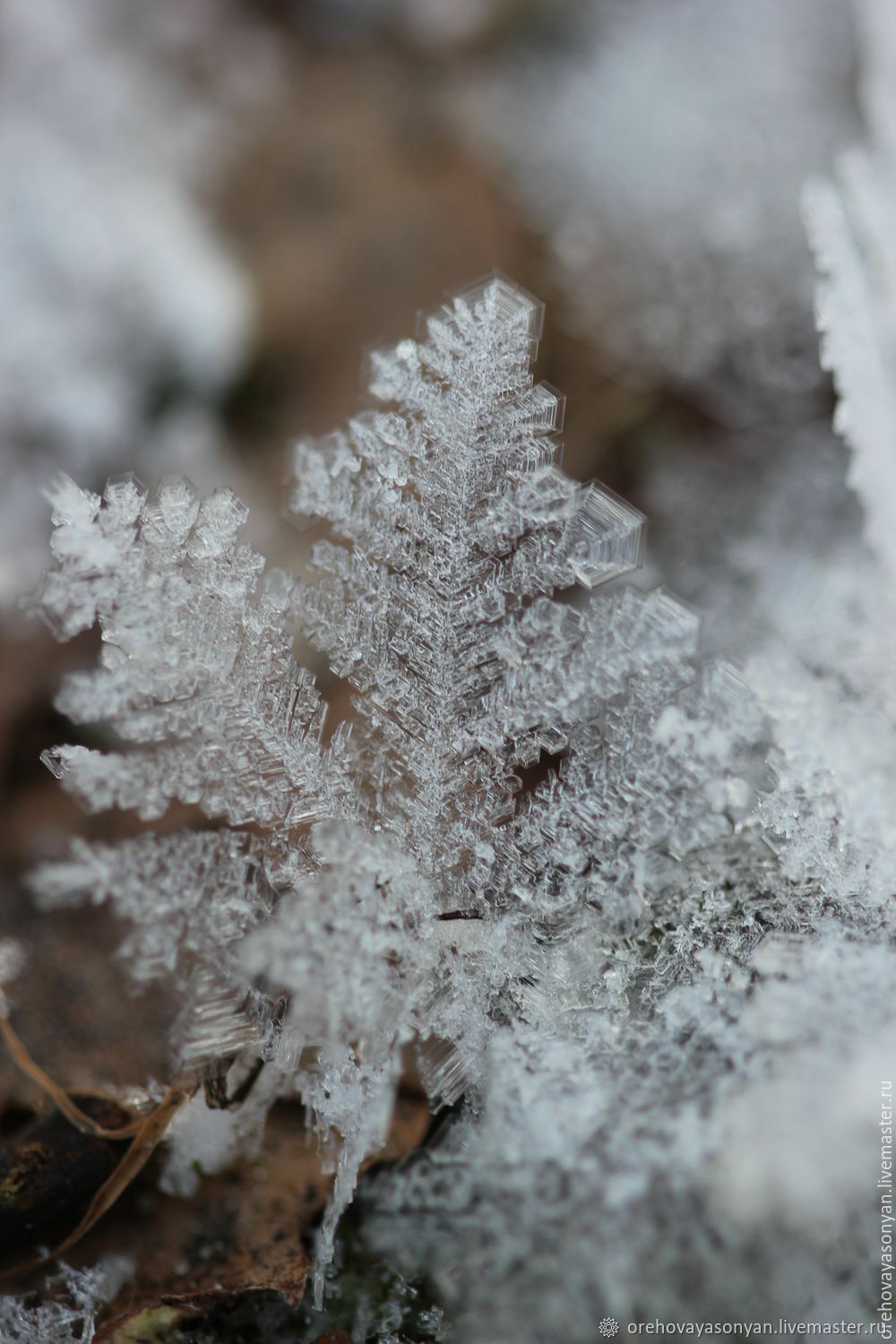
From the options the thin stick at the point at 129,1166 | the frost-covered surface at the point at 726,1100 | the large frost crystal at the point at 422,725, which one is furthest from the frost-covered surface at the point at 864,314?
the thin stick at the point at 129,1166

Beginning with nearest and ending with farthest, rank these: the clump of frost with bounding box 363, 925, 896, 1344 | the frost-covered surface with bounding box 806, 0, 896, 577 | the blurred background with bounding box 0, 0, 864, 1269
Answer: the clump of frost with bounding box 363, 925, 896, 1344, the frost-covered surface with bounding box 806, 0, 896, 577, the blurred background with bounding box 0, 0, 864, 1269

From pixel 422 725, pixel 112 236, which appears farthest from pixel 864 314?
pixel 112 236

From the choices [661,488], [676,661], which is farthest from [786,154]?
[676,661]

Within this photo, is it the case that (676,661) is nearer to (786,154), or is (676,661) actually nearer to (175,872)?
(175,872)

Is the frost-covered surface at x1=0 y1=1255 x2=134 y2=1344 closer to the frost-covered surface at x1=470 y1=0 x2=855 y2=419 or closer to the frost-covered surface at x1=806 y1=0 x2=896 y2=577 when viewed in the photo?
the frost-covered surface at x1=806 y1=0 x2=896 y2=577

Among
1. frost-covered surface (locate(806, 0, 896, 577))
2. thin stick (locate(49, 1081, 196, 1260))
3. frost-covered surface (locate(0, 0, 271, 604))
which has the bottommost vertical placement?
thin stick (locate(49, 1081, 196, 1260))

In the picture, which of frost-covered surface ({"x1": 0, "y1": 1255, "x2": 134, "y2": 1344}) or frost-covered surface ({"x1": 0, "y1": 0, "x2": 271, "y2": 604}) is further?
frost-covered surface ({"x1": 0, "y1": 0, "x2": 271, "y2": 604})

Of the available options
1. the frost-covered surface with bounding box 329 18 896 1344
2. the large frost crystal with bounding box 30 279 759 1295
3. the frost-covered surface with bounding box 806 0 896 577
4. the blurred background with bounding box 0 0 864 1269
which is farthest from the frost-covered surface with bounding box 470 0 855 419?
the large frost crystal with bounding box 30 279 759 1295
